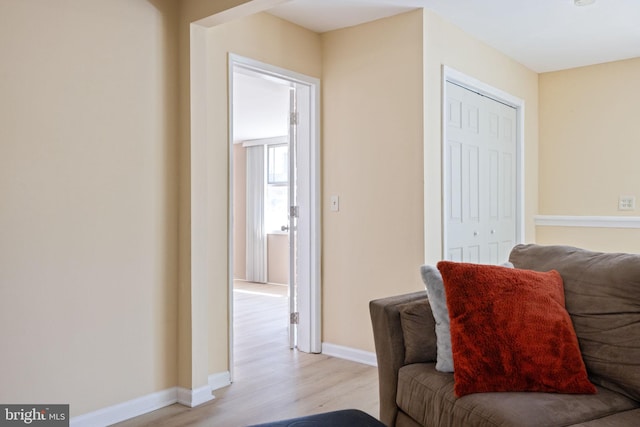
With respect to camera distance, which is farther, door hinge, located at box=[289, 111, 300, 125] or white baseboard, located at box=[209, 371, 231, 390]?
door hinge, located at box=[289, 111, 300, 125]

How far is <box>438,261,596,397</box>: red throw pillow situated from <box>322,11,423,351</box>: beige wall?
144cm

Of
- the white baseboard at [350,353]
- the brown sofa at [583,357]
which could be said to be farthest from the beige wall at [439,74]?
the brown sofa at [583,357]

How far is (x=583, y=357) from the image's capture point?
190cm

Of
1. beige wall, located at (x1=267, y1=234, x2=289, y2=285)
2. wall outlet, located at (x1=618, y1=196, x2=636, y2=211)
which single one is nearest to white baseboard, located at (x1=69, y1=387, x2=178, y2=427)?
wall outlet, located at (x1=618, y1=196, x2=636, y2=211)

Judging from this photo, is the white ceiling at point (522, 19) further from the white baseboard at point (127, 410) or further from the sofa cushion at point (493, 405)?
the white baseboard at point (127, 410)

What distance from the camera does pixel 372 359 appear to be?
11.8 feet

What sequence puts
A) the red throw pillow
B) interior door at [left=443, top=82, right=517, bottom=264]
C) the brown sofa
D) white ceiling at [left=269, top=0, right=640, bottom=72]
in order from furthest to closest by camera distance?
interior door at [left=443, top=82, right=517, bottom=264] → white ceiling at [left=269, top=0, right=640, bottom=72] → the red throw pillow → the brown sofa

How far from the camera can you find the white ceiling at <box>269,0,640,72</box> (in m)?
3.34

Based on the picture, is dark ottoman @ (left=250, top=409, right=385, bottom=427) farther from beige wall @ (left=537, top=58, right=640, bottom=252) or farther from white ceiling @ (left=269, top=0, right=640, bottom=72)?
beige wall @ (left=537, top=58, right=640, bottom=252)

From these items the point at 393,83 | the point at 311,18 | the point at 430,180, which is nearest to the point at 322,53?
the point at 311,18

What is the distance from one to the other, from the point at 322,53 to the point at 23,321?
2.67 m

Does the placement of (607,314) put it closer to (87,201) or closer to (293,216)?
(87,201)

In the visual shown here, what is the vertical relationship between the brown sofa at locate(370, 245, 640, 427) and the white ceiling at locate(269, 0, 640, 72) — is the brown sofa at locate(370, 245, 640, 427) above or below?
below

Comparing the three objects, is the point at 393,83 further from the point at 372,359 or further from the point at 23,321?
the point at 23,321
